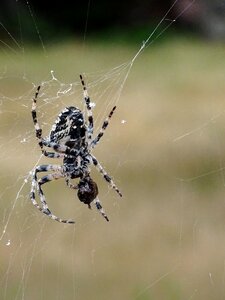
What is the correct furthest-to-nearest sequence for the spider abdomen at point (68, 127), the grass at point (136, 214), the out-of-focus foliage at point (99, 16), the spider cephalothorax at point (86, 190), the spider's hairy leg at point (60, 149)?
the out-of-focus foliage at point (99, 16) → the grass at point (136, 214) → the spider cephalothorax at point (86, 190) → the spider's hairy leg at point (60, 149) → the spider abdomen at point (68, 127)

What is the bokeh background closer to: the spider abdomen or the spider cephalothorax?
the spider cephalothorax

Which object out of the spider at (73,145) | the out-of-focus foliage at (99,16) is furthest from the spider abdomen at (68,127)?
the out-of-focus foliage at (99,16)

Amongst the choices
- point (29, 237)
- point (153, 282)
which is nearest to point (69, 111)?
point (153, 282)

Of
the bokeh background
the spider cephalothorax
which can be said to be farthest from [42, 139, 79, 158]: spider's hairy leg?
the bokeh background

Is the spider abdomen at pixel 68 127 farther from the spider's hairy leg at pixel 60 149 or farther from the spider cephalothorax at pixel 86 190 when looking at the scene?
the spider cephalothorax at pixel 86 190

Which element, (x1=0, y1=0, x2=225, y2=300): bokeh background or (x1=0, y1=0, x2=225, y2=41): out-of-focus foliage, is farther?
(x1=0, y1=0, x2=225, y2=41): out-of-focus foliage

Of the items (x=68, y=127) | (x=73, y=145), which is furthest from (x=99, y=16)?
(x=68, y=127)
